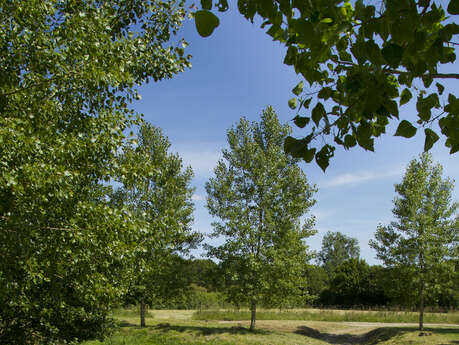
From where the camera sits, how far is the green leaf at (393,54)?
1400mm

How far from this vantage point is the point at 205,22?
130 centimetres

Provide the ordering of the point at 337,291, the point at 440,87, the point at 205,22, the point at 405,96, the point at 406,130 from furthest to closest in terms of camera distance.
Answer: the point at 337,291
the point at 405,96
the point at 440,87
the point at 406,130
the point at 205,22

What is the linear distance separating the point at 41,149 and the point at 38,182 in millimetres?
509

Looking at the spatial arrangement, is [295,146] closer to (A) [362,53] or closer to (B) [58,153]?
(A) [362,53]

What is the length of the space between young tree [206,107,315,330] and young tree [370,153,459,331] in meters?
5.09

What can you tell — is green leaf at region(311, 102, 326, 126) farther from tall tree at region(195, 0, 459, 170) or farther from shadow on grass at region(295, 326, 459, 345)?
shadow on grass at region(295, 326, 459, 345)

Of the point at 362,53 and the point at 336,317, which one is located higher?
the point at 362,53

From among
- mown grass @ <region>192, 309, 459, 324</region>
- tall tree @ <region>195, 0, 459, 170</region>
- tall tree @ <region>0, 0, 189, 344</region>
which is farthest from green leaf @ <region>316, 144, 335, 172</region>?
mown grass @ <region>192, 309, 459, 324</region>

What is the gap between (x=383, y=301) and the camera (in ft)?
121

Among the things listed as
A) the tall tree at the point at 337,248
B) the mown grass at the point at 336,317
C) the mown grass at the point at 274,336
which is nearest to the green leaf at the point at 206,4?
the mown grass at the point at 274,336

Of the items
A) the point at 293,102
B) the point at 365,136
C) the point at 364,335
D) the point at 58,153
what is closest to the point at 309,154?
the point at 365,136

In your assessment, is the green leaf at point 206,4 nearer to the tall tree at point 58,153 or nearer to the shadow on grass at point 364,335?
the tall tree at point 58,153

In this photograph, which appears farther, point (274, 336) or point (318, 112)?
point (274, 336)

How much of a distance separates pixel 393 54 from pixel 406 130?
1.72ft
